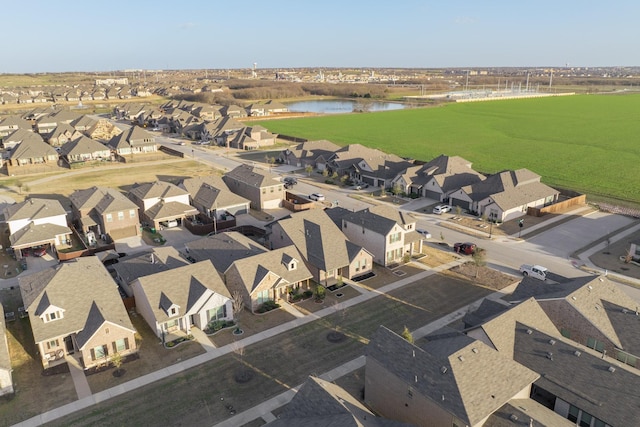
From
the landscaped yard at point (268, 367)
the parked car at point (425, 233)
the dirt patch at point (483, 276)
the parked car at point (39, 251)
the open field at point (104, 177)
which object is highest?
the open field at point (104, 177)

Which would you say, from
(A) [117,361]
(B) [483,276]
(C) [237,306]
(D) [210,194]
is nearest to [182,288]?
(C) [237,306]

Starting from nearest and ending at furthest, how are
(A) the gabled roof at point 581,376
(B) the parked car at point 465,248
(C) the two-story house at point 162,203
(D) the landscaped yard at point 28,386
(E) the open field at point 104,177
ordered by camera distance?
(A) the gabled roof at point 581,376 < (D) the landscaped yard at point 28,386 < (B) the parked car at point 465,248 < (C) the two-story house at point 162,203 < (E) the open field at point 104,177

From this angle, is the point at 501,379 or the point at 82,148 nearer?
the point at 501,379

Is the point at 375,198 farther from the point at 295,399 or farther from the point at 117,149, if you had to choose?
the point at 117,149

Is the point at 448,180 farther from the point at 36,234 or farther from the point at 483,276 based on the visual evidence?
the point at 36,234

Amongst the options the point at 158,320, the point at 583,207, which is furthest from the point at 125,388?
the point at 583,207

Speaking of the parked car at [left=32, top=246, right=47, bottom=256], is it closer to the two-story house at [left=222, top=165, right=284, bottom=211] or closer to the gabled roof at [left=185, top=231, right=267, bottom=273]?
the gabled roof at [left=185, top=231, right=267, bottom=273]

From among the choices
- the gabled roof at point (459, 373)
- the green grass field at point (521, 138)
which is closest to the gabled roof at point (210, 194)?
the gabled roof at point (459, 373)

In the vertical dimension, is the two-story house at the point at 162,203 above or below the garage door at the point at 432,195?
above

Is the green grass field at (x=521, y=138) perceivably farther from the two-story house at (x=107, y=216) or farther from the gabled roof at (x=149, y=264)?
the gabled roof at (x=149, y=264)
